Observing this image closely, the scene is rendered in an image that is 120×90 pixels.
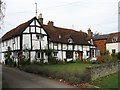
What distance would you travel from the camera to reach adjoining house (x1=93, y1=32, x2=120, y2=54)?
59.6m

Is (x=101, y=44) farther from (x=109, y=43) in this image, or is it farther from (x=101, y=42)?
(x=109, y=43)

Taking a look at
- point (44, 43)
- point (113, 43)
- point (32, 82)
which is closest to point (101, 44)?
point (113, 43)

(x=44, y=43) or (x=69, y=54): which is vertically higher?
(x=44, y=43)

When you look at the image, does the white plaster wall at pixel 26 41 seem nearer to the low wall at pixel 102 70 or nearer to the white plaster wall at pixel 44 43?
the white plaster wall at pixel 44 43

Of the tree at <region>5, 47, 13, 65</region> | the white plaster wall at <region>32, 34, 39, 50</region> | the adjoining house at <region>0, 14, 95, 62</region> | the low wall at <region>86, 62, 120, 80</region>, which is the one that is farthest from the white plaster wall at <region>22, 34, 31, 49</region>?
the low wall at <region>86, 62, 120, 80</region>

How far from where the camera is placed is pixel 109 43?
61.2 meters

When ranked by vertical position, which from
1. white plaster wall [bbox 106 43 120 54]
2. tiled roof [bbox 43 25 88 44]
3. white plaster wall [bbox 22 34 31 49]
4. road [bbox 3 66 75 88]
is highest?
tiled roof [bbox 43 25 88 44]

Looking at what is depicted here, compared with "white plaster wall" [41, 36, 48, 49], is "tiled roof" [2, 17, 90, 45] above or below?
above

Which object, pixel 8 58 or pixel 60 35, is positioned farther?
pixel 60 35

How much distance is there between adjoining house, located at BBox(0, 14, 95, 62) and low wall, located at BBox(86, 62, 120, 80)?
16097 millimetres

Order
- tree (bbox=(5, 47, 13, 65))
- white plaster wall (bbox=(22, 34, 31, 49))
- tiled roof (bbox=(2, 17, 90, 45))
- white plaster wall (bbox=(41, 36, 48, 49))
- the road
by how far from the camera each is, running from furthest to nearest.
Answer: tiled roof (bbox=(2, 17, 90, 45)), white plaster wall (bbox=(41, 36, 48, 49)), tree (bbox=(5, 47, 13, 65)), white plaster wall (bbox=(22, 34, 31, 49)), the road

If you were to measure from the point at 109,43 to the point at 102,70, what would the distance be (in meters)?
36.7

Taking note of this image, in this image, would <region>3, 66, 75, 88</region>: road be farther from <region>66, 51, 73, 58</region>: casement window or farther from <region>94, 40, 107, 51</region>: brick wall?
<region>94, 40, 107, 51</region>: brick wall

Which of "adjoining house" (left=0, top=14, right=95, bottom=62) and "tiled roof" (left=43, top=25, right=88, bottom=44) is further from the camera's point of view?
"tiled roof" (left=43, top=25, right=88, bottom=44)
